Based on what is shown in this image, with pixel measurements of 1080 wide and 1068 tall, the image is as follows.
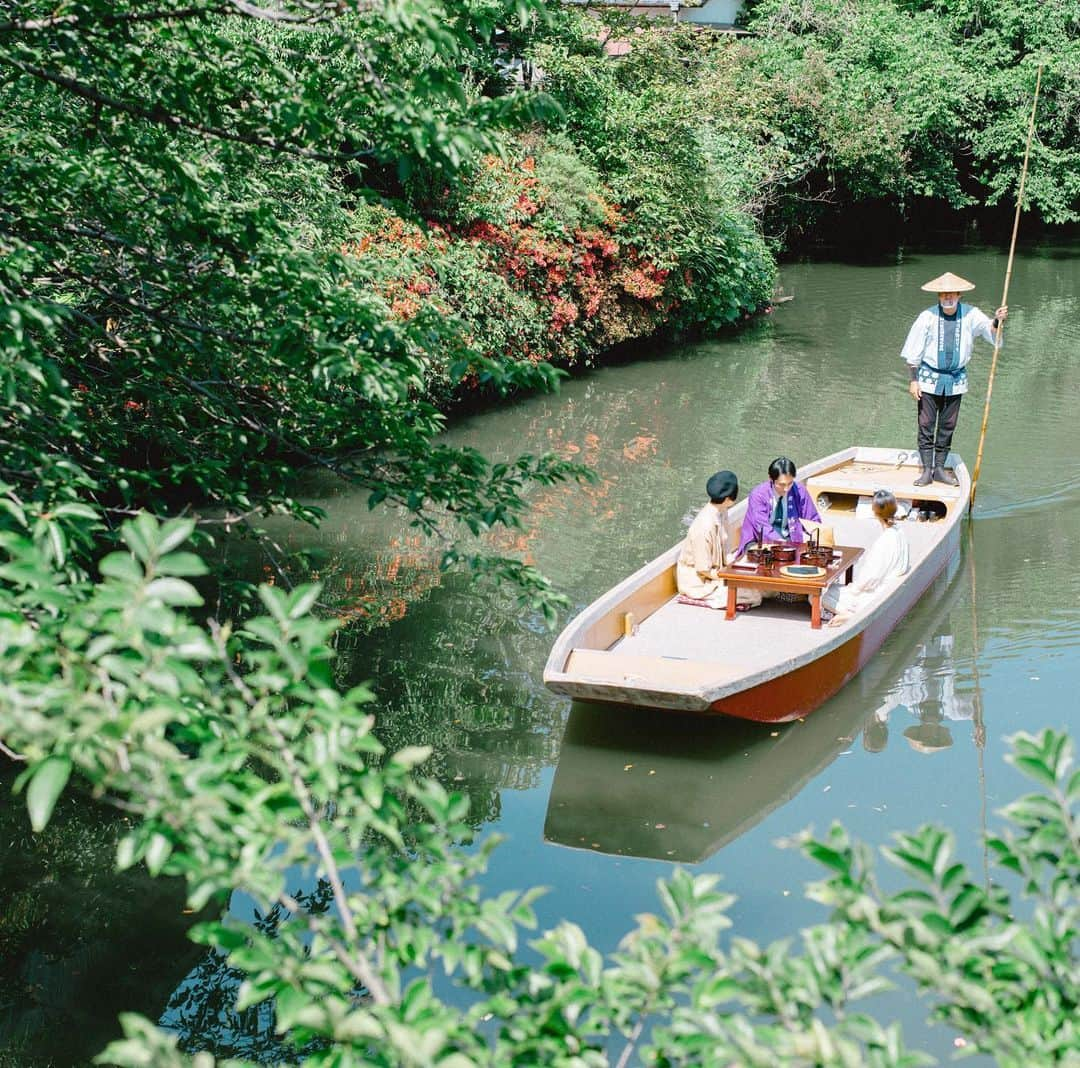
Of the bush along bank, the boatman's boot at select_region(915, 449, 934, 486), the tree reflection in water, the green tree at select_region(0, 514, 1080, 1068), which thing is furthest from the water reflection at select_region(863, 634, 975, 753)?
the bush along bank

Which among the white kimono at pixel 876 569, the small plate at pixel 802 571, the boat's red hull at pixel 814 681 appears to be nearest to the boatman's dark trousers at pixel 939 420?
the boat's red hull at pixel 814 681

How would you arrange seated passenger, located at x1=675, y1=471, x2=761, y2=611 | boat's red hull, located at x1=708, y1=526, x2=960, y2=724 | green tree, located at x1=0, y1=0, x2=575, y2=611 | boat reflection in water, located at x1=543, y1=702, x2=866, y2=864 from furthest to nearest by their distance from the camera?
1. seated passenger, located at x1=675, y1=471, x2=761, y2=611
2. boat's red hull, located at x1=708, y1=526, x2=960, y2=724
3. boat reflection in water, located at x1=543, y1=702, x2=866, y2=864
4. green tree, located at x1=0, y1=0, x2=575, y2=611

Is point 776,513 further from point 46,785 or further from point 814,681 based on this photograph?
point 46,785

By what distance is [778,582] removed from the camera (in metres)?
7.88

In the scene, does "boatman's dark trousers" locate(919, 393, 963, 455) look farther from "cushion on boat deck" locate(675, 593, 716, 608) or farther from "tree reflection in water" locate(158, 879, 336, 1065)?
"tree reflection in water" locate(158, 879, 336, 1065)

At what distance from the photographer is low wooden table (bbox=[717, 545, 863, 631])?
7.88m

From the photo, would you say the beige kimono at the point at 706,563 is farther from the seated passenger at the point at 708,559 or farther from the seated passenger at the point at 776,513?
the seated passenger at the point at 776,513

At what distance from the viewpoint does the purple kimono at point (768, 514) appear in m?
8.55

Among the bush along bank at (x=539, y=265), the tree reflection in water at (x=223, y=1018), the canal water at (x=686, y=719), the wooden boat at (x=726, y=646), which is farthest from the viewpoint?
the bush along bank at (x=539, y=265)

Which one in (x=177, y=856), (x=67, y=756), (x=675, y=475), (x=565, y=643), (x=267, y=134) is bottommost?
(x=675, y=475)

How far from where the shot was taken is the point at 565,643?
7184mm

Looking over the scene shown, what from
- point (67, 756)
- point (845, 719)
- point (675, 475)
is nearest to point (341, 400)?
point (67, 756)

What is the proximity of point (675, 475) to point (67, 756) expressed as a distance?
11596mm

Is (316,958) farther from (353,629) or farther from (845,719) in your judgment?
(353,629)
